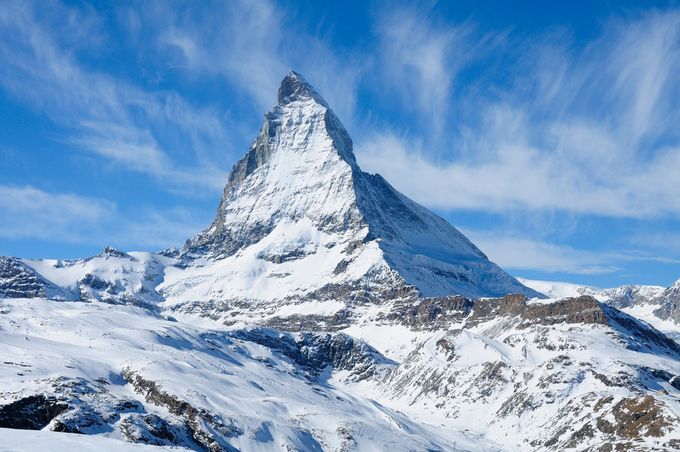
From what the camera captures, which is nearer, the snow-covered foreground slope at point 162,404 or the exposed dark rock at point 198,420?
the snow-covered foreground slope at point 162,404

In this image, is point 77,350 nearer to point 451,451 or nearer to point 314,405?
point 314,405

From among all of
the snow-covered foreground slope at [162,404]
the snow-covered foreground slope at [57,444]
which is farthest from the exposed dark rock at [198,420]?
the snow-covered foreground slope at [57,444]

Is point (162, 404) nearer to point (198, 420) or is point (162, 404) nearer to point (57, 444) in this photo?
point (198, 420)

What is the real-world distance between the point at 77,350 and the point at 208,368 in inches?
1231

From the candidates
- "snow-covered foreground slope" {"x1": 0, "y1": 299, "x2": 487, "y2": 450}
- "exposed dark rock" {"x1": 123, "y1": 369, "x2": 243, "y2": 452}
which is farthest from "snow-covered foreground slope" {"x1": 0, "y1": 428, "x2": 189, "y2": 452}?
"exposed dark rock" {"x1": 123, "y1": 369, "x2": 243, "y2": 452}

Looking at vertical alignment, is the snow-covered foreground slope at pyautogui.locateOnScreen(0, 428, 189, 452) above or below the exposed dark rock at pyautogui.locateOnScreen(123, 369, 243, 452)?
below

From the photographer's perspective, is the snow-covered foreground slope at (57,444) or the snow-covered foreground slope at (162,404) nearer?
the snow-covered foreground slope at (57,444)

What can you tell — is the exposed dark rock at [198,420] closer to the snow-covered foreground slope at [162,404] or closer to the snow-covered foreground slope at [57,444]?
the snow-covered foreground slope at [162,404]

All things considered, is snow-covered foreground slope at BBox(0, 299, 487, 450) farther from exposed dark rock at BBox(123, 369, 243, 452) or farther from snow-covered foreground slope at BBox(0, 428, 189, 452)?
snow-covered foreground slope at BBox(0, 428, 189, 452)

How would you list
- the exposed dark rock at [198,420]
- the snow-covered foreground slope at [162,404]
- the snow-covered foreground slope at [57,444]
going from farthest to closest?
the exposed dark rock at [198,420] < the snow-covered foreground slope at [162,404] < the snow-covered foreground slope at [57,444]

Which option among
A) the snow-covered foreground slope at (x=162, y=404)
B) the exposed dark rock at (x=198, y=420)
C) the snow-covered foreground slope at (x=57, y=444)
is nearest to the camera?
the snow-covered foreground slope at (x=57, y=444)

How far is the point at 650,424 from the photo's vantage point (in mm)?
166625

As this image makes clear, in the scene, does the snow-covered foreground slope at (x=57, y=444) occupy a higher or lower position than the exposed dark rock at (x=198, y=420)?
lower

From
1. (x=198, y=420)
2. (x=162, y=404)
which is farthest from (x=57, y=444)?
(x=162, y=404)
